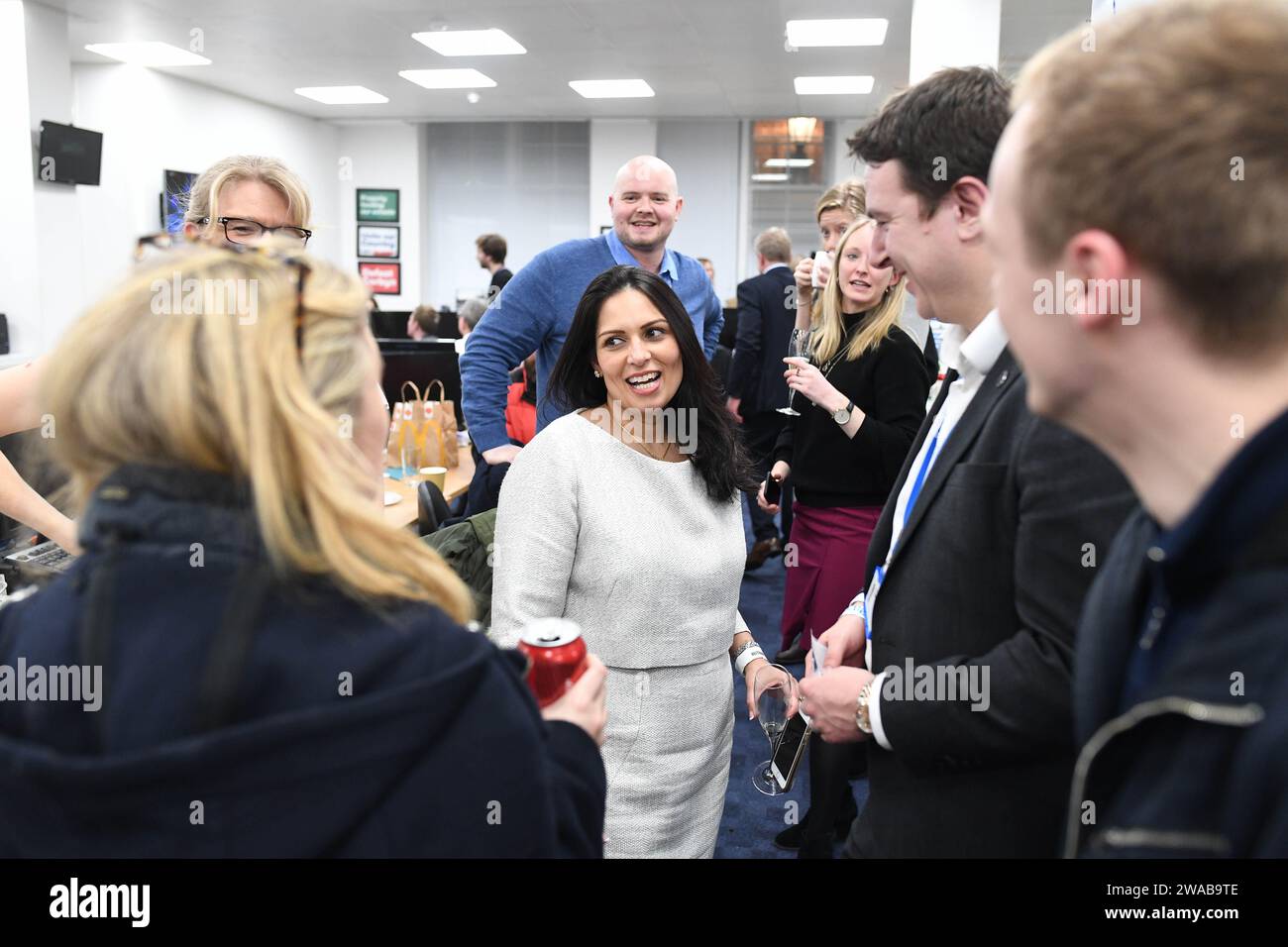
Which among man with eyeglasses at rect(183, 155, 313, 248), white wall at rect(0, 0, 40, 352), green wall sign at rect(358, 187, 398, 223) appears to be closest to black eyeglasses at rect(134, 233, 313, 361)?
man with eyeglasses at rect(183, 155, 313, 248)

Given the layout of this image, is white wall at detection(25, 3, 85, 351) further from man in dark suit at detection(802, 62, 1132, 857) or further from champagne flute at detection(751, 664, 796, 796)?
man in dark suit at detection(802, 62, 1132, 857)

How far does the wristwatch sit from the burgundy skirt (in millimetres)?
1422

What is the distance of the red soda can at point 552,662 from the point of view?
0.96 meters

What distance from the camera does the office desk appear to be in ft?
9.75

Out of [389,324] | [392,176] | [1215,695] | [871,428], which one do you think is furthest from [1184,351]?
[392,176]

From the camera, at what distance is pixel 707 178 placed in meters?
11.0

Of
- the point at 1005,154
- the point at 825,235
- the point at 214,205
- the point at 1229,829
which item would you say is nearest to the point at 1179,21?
the point at 1005,154

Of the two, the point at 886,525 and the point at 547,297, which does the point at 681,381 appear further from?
the point at 547,297

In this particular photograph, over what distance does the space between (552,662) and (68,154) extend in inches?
301

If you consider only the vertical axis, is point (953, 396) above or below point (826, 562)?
above

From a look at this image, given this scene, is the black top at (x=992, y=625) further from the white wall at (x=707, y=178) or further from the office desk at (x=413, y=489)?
the white wall at (x=707, y=178)

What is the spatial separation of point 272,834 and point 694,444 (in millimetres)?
1216

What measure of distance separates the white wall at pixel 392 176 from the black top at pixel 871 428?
9819 mm

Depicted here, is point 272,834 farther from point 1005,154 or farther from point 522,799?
point 1005,154
